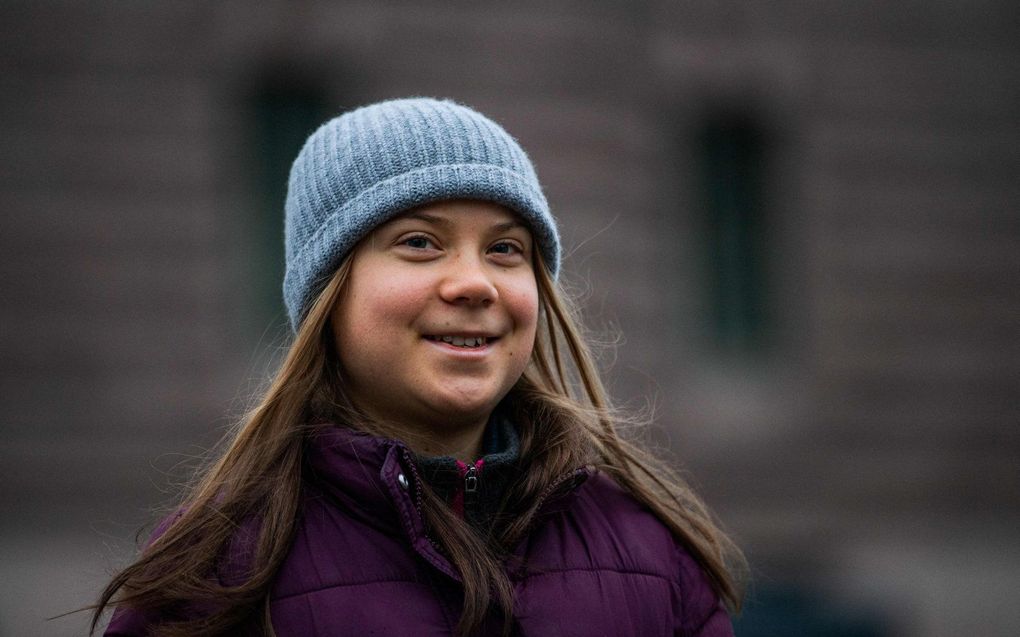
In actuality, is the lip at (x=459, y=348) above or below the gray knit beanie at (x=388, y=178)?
below

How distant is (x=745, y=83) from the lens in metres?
8.38

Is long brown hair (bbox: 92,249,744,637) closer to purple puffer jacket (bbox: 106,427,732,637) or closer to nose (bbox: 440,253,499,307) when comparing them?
purple puffer jacket (bbox: 106,427,732,637)

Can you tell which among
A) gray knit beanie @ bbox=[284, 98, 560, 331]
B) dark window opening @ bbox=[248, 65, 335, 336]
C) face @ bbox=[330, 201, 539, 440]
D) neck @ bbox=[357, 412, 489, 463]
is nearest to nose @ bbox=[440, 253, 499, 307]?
face @ bbox=[330, 201, 539, 440]

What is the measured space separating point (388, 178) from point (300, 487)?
0.60 meters

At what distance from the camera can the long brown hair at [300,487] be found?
1789 mm

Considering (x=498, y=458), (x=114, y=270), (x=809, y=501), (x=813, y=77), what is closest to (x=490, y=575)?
(x=498, y=458)

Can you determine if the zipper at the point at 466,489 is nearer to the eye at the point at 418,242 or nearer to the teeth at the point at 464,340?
the teeth at the point at 464,340

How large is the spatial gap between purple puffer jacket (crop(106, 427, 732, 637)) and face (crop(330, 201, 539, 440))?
5.2 inches

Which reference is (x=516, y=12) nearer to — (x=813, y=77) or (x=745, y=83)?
(x=745, y=83)

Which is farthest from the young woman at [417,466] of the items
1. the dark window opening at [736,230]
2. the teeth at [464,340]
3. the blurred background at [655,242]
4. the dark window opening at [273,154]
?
the dark window opening at [736,230]

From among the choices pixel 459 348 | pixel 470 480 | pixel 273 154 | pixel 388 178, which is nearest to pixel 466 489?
pixel 470 480

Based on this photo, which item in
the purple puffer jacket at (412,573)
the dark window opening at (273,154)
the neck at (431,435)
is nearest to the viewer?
the purple puffer jacket at (412,573)

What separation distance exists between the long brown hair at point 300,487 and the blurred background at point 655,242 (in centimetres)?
386

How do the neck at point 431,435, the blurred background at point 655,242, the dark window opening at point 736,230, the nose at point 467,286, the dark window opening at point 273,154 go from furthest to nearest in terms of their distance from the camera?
the dark window opening at point 736,230
the dark window opening at point 273,154
the blurred background at point 655,242
the neck at point 431,435
the nose at point 467,286
